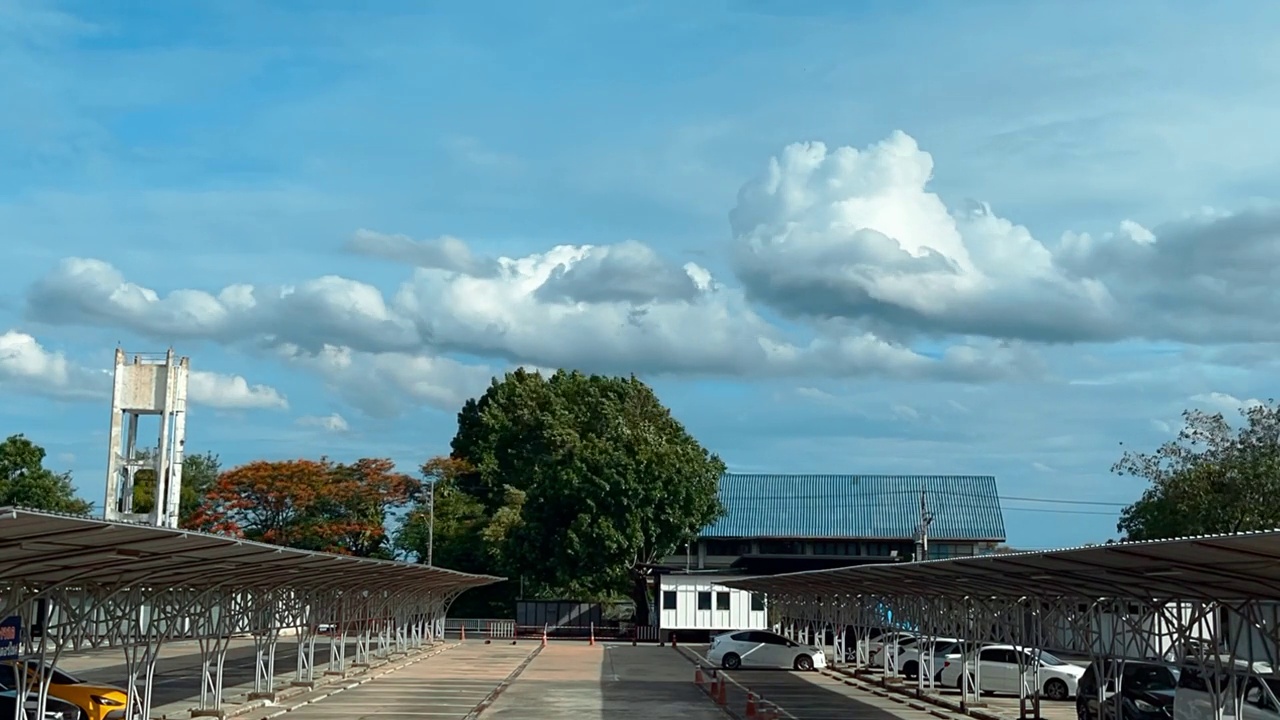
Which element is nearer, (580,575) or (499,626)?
(580,575)

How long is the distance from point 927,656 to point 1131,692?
582 inches

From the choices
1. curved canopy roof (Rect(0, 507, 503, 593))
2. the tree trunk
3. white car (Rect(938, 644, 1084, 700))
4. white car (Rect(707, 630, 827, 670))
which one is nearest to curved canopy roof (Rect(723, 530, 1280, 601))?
white car (Rect(938, 644, 1084, 700))

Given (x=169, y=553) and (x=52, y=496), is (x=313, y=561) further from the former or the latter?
(x=52, y=496)

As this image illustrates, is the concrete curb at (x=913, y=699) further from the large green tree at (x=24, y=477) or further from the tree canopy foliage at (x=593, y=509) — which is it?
the large green tree at (x=24, y=477)

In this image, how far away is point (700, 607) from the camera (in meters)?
64.4

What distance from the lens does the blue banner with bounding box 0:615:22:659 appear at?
19.4 meters

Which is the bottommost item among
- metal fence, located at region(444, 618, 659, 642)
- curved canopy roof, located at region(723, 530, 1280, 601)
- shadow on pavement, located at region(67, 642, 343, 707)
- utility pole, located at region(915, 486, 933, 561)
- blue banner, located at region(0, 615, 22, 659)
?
shadow on pavement, located at region(67, 642, 343, 707)

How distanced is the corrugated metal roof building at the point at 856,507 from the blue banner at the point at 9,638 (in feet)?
168

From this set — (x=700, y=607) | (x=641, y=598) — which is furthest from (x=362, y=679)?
(x=641, y=598)

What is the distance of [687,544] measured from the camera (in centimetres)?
6738

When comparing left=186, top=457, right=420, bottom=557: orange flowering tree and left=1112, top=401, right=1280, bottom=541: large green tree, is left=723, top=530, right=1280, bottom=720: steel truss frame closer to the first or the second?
left=1112, top=401, right=1280, bottom=541: large green tree

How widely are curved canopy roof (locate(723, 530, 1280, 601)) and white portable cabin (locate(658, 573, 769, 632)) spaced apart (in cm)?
3619

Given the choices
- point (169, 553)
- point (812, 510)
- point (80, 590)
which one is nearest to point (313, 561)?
point (80, 590)

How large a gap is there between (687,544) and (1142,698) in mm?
45166
